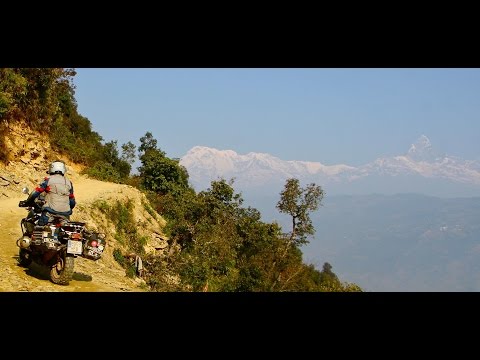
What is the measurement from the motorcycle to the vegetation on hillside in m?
6.18

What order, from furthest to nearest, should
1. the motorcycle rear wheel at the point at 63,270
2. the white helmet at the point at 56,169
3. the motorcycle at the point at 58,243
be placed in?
the motorcycle rear wheel at the point at 63,270 → the white helmet at the point at 56,169 → the motorcycle at the point at 58,243

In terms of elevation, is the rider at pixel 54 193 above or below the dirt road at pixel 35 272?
Result: above

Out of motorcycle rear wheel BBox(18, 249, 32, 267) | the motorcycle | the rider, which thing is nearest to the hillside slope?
motorcycle rear wheel BBox(18, 249, 32, 267)

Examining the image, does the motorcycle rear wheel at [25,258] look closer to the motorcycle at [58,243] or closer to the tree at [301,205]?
the motorcycle at [58,243]

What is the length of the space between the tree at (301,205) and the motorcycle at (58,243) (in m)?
30.9

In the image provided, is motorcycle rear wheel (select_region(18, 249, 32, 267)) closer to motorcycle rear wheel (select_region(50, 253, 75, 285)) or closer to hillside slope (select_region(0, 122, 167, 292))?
hillside slope (select_region(0, 122, 167, 292))

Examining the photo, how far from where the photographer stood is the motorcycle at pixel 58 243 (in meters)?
7.75

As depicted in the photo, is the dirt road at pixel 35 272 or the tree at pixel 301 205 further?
the tree at pixel 301 205

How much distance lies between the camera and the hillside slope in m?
8.49

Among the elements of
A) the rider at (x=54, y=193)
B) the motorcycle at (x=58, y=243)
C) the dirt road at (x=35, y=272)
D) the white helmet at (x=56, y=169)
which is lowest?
the dirt road at (x=35, y=272)

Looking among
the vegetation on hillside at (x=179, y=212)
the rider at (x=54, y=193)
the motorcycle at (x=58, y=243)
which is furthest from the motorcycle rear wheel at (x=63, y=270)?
the vegetation on hillside at (x=179, y=212)

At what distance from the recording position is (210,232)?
29.0 m
